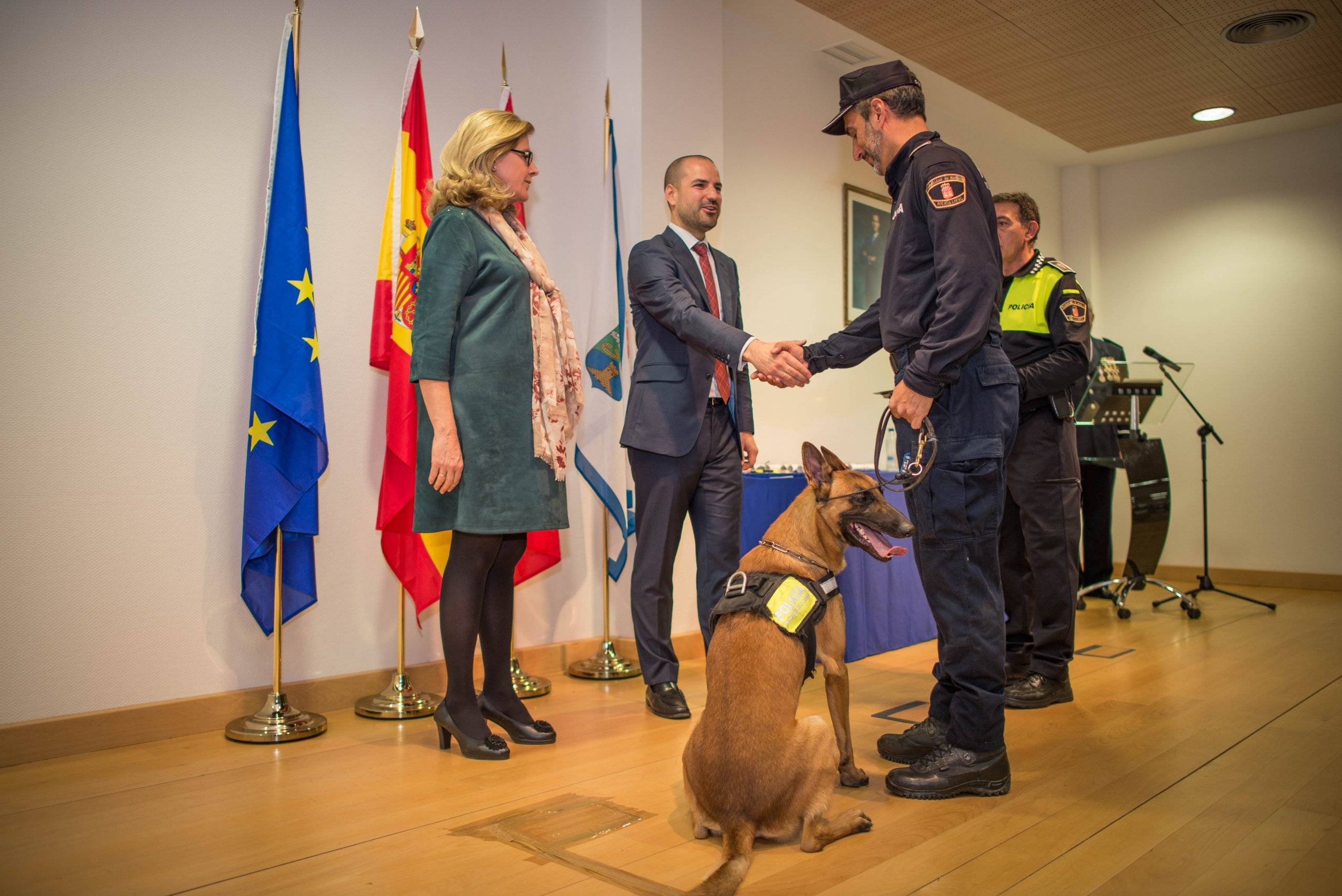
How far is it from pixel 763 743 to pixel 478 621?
117 cm

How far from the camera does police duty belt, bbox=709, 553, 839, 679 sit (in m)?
2.08

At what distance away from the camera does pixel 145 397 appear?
301 cm

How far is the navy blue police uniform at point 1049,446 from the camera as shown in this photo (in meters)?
3.41

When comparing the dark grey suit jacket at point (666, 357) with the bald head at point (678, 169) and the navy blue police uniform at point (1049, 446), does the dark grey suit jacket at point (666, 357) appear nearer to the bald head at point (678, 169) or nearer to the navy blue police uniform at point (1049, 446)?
the bald head at point (678, 169)

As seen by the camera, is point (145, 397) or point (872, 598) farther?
point (872, 598)

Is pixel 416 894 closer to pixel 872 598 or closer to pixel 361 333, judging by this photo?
pixel 361 333

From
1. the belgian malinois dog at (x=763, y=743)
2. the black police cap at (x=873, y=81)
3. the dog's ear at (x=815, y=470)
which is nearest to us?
the belgian malinois dog at (x=763, y=743)

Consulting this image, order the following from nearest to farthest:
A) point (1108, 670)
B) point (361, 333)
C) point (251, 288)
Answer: point (251, 288) → point (361, 333) → point (1108, 670)

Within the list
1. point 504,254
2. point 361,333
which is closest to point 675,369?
point 504,254

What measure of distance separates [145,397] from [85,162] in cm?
75

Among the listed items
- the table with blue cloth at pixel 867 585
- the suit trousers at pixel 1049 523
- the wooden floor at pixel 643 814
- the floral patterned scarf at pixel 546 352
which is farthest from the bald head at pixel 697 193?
the wooden floor at pixel 643 814

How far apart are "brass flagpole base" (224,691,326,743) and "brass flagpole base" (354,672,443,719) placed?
0.75ft

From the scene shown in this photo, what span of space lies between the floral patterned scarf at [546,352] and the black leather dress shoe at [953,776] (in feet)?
4.24

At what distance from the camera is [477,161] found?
9.14ft
